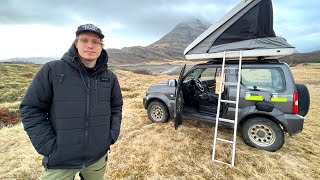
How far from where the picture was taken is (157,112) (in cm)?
682

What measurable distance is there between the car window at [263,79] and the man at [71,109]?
12.7ft

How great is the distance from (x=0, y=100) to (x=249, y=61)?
13.9 meters

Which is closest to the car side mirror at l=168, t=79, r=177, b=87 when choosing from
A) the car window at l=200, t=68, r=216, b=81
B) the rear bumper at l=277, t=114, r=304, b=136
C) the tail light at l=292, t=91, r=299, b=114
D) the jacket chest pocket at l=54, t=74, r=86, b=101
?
the car window at l=200, t=68, r=216, b=81

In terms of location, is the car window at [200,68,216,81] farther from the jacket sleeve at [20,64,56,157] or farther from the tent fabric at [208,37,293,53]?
the jacket sleeve at [20,64,56,157]

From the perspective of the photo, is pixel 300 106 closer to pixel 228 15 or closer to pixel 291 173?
pixel 291 173

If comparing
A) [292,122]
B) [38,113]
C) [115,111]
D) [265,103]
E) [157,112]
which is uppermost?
[38,113]

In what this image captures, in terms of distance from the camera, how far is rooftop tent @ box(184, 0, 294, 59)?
475 centimetres

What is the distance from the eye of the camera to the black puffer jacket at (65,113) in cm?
214

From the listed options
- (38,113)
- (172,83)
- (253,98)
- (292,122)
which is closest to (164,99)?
(172,83)

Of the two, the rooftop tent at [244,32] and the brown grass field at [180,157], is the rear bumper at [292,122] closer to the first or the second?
the brown grass field at [180,157]

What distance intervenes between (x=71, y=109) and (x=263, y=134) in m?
4.48

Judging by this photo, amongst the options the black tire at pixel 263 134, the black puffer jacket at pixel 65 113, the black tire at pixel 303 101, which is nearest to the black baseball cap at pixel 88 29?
the black puffer jacket at pixel 65 113

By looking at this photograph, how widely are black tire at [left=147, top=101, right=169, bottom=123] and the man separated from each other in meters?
4.17

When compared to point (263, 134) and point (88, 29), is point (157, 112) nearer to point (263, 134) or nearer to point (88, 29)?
point (263, 134)
